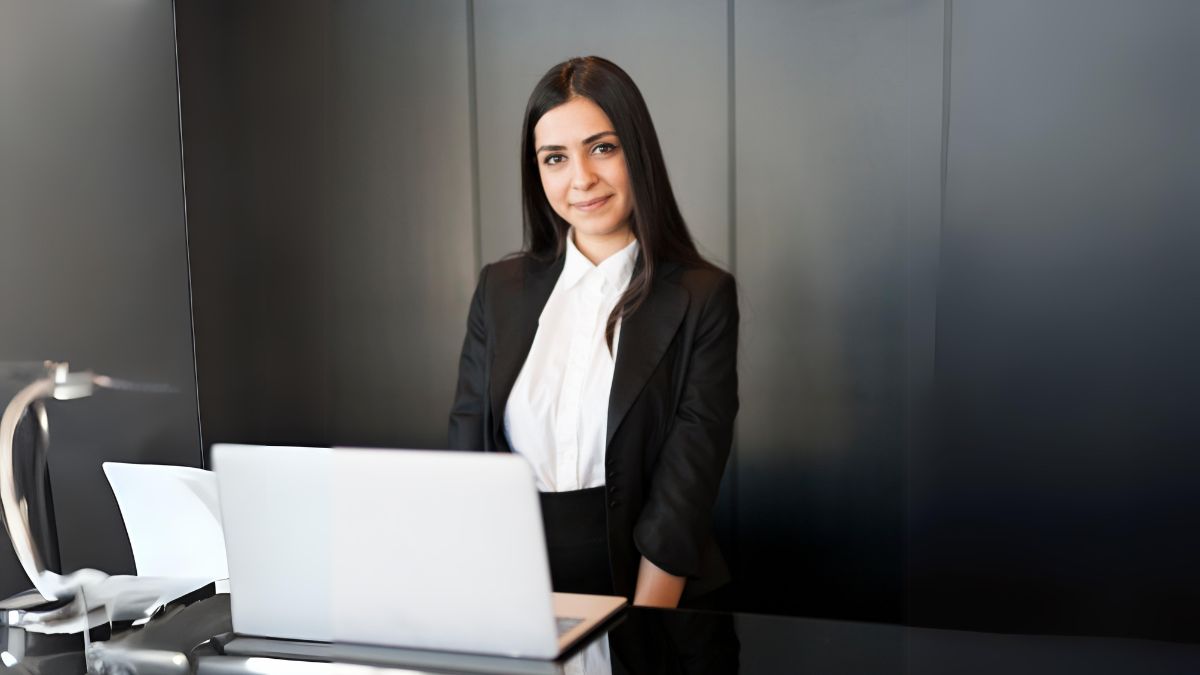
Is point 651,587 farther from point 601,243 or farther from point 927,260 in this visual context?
point 927,260

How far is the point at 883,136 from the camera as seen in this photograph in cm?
251

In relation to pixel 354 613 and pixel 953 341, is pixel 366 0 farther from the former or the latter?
pixel 354 613

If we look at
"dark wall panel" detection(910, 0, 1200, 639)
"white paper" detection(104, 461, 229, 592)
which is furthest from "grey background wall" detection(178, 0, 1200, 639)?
"white paper" detection(104, 461, 229, 592)

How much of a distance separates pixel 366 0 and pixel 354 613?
6.29 ft

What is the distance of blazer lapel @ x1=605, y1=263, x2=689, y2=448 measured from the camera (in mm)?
2605

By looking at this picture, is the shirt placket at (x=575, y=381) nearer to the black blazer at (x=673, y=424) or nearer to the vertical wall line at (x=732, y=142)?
the black blazer at (x=673, y=424)

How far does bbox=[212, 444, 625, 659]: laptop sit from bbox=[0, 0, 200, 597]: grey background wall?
1.56 metres

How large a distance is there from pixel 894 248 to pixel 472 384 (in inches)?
41.5

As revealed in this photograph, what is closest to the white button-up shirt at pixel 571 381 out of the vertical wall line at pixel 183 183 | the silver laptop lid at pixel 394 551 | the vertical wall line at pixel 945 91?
the vertical wall line at pixel 945 91

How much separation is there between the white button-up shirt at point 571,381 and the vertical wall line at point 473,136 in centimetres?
24

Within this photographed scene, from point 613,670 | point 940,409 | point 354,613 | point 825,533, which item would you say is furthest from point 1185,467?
point 354,613

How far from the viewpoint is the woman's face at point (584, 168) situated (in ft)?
8.72

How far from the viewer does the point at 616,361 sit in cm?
267

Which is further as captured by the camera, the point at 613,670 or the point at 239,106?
the point at 239,106
